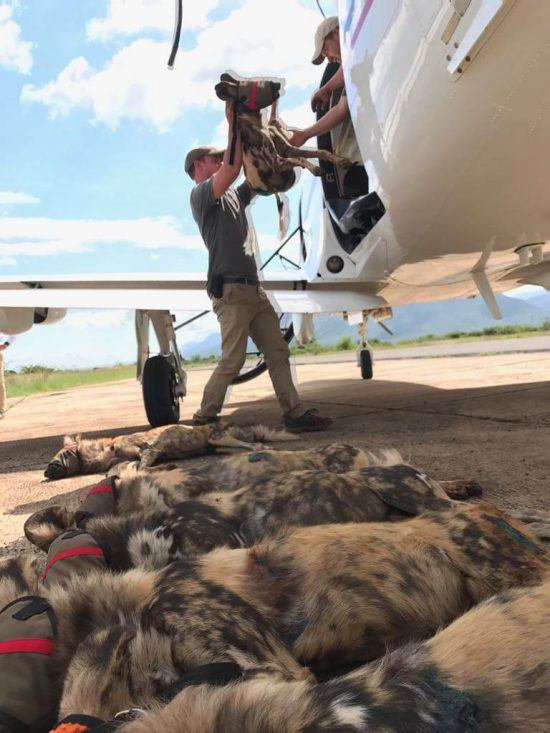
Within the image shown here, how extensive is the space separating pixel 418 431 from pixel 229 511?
246 cm

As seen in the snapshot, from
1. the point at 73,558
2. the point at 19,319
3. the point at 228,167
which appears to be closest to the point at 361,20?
the point at 228,167

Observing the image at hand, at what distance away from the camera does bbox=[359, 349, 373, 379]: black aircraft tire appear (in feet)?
35.0

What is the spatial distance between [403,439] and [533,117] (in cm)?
194

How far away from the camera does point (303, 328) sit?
739 cm

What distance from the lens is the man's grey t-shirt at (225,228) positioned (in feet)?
14.9

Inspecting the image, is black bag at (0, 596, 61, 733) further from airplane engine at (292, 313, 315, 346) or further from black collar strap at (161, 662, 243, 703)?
airplane engine at (292, 313, 315, 346)

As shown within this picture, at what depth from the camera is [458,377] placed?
9062 mm

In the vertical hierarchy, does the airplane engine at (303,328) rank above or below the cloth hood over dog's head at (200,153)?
below

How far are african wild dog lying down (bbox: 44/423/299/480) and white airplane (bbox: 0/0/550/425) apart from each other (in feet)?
4.91

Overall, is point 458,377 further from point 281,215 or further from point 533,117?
point 533,117

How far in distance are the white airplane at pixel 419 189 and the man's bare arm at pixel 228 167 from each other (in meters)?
0.95

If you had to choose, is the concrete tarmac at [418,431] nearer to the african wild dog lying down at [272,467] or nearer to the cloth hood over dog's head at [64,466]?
the cloth hood over dog's head at [64,466]

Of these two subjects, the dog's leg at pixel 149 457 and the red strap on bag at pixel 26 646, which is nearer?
the red strap on bag at pixel 26 646

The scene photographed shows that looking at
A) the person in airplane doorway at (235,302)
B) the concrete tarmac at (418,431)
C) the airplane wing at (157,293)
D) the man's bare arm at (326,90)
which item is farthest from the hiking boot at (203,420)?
the man's bare arm at (326,90)
